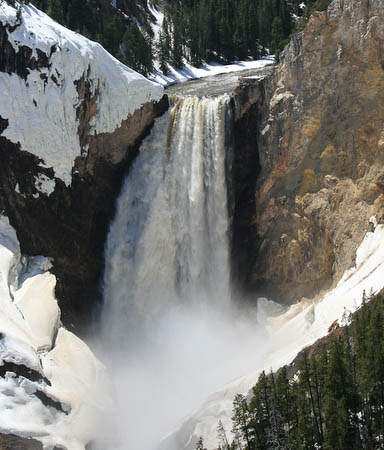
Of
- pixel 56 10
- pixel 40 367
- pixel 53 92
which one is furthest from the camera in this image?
pixel 56 10

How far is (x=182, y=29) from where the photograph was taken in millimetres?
55125

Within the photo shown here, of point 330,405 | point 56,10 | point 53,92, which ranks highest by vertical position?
point 56,10

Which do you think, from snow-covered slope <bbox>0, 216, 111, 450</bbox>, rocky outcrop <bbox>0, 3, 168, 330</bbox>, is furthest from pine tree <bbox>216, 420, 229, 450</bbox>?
rocky outcrop <bbox>0, 3, 168, 330</bbox>

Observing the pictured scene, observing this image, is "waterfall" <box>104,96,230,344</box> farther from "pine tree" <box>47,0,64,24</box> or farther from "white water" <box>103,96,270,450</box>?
"pine tree" <box>47,0,64,24</box>

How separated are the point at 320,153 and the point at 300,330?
27.3ft

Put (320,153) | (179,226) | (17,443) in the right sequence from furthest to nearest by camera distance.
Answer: (179,226), (320,153), (17,443)

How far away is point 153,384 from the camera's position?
838 inches

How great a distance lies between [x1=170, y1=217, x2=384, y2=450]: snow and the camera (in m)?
16.6

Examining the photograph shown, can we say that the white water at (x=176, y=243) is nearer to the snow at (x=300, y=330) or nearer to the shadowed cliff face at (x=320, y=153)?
the shadowed cliff face at (x=320, y=153)

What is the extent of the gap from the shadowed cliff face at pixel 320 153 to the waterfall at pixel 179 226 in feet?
6.59

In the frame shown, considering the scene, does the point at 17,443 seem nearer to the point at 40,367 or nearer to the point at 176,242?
the point at 40,367

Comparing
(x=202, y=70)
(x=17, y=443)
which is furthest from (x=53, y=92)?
(x=202, y=70)

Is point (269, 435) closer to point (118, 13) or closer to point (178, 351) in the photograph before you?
point (178, 351)

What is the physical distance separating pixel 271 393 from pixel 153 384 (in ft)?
30.6
